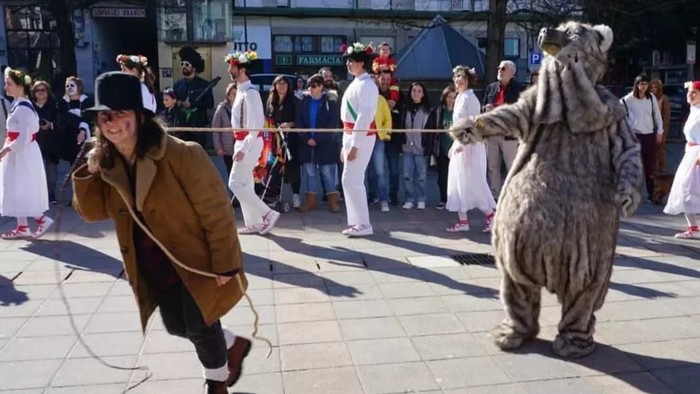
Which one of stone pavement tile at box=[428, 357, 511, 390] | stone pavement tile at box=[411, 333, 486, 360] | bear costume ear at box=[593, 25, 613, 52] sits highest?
bear costume ear at box=[593, 25, 613, 52]

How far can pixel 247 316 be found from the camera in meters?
5.14

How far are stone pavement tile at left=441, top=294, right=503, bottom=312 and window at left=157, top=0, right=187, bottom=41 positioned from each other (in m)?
23.1

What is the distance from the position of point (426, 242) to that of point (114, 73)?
4824 millimetres

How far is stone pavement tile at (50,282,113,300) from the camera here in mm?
5621

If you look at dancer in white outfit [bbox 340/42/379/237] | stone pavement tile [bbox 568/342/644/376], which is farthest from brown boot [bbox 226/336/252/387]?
dancer in white outfit [bbox 340/42/379/237]

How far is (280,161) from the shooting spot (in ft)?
30.0

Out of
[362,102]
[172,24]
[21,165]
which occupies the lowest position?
[21,165]

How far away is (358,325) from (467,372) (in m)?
1.03

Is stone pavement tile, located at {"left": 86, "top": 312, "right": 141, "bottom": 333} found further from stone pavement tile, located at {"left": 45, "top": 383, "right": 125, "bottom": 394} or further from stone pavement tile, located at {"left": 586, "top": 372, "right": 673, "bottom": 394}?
stone pavement tile, located at {"left": 586, "top": 372, "right": 673, "bottom": 394}

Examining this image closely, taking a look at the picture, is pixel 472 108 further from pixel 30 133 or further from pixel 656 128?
pixel 30 133

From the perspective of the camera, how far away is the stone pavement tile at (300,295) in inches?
216

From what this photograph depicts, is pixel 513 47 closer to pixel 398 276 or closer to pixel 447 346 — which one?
pixel 398 276

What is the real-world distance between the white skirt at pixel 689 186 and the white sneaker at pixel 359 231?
3.37 meters

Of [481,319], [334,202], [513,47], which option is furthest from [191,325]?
[513,47]
